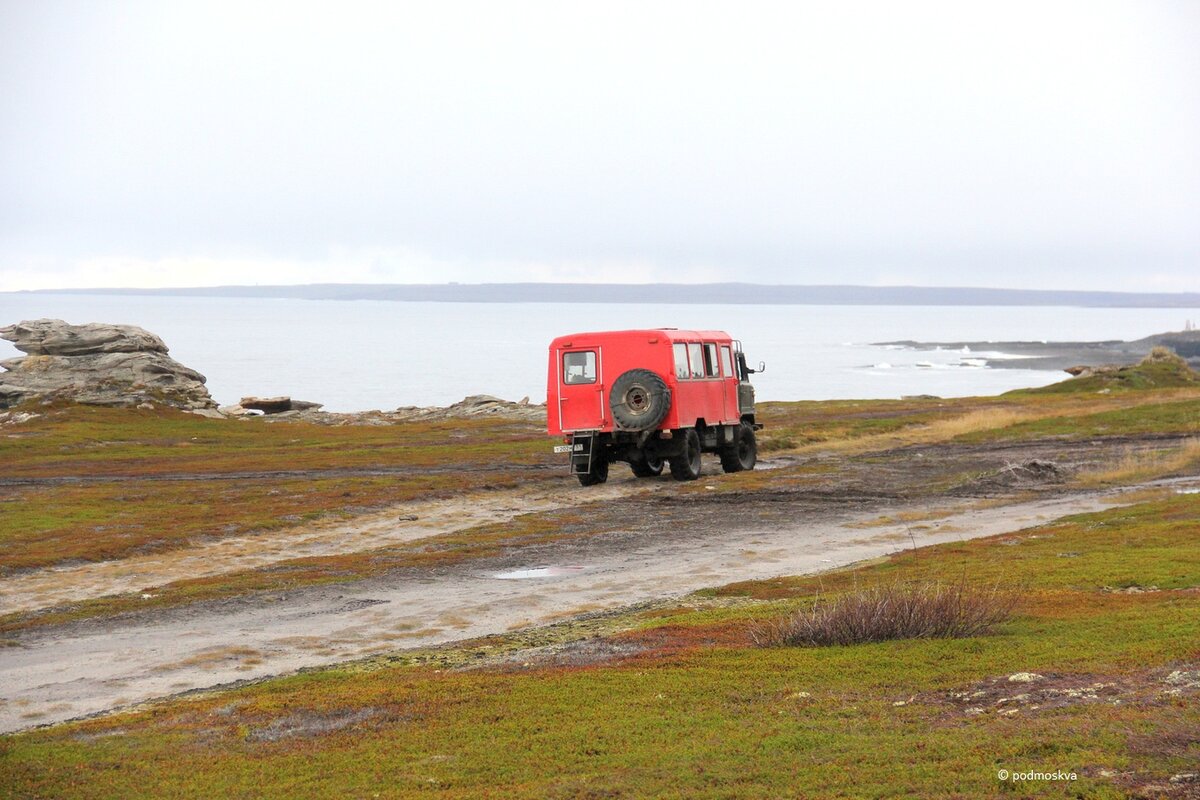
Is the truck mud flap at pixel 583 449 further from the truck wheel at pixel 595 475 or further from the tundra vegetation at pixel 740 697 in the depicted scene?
the tundra vegetation at pixel 740 697

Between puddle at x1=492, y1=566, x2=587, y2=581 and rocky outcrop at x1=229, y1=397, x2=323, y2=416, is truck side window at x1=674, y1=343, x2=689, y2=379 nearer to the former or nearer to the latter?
puddle at x1=492, y1=566, x2=587, y2=581

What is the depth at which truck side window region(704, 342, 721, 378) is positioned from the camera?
34.9m

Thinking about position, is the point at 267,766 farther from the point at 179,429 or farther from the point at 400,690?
the point at 179,429

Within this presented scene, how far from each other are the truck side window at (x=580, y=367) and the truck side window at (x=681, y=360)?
2184 mm

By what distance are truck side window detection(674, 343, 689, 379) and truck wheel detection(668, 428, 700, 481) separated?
1854mm

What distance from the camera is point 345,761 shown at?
8.62m

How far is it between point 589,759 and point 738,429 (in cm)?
2948

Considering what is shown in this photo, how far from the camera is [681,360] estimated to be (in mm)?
33156

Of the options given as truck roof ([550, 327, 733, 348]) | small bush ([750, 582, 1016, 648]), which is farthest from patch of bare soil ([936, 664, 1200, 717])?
truck roof ([550, 327, 733, 348])

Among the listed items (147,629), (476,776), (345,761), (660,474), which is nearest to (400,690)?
(345,761)

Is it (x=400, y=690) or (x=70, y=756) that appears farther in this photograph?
(x=400, y=690)

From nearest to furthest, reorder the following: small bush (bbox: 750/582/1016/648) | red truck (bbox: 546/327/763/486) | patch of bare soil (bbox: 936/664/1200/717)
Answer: patch of bare soil (bbox: 936/664/1200/717)
small bush (bbox: 750/582/1016/648)
red truck (bbox: 546/327/763/486)

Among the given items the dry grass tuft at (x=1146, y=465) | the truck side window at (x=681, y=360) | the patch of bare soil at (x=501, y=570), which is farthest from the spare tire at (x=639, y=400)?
the dry grass tuft at (x=1146, y=465)

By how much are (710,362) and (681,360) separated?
218cm
